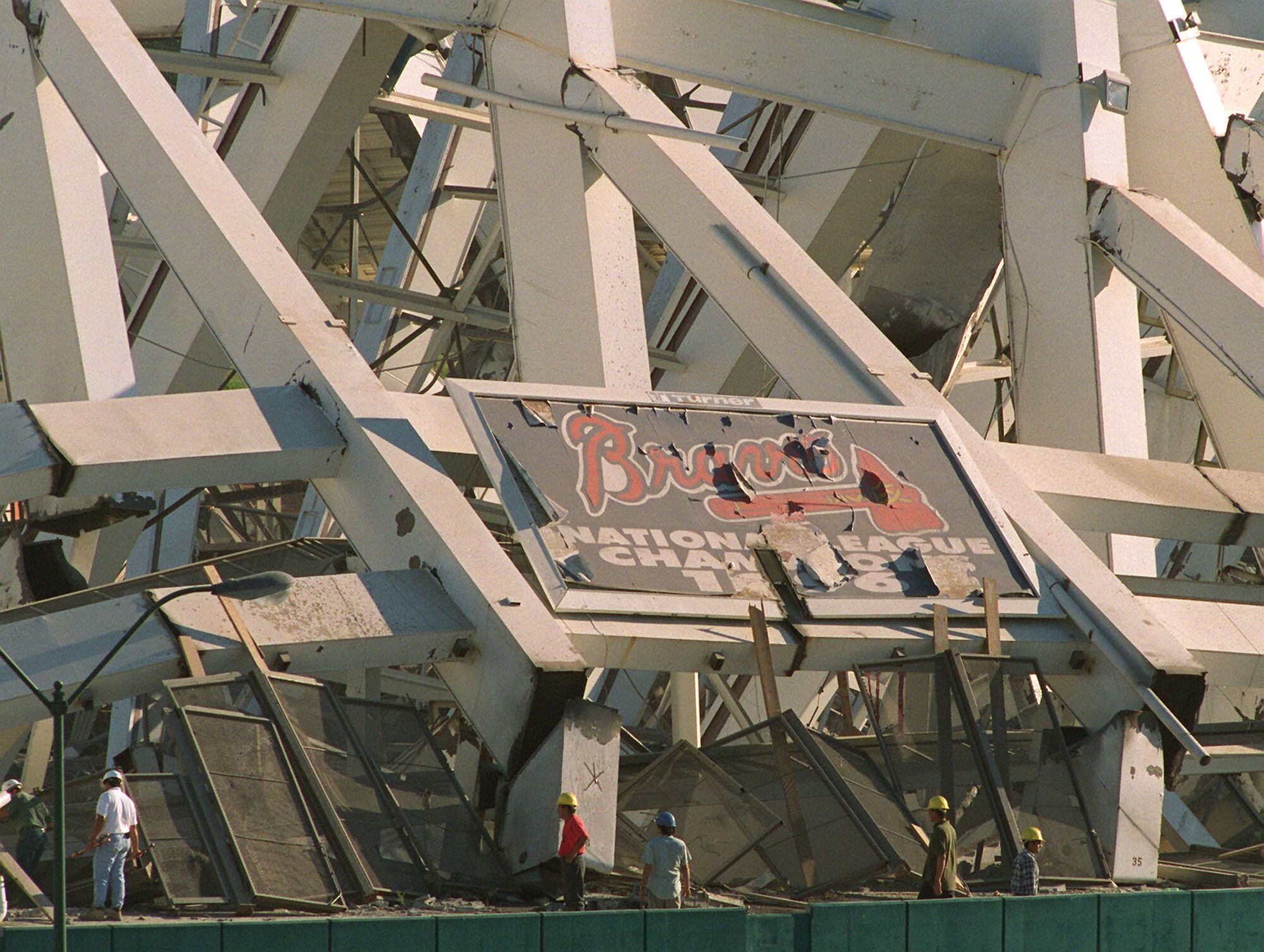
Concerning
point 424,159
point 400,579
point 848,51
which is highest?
point 424,159

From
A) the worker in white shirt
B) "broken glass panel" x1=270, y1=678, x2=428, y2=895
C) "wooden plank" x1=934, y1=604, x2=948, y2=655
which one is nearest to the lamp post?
the worker in white shirt

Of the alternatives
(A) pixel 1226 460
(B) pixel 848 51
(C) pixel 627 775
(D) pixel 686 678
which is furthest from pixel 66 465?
(A) pixel 1226 460

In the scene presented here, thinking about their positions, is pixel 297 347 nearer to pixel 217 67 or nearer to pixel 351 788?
pixel 351 788

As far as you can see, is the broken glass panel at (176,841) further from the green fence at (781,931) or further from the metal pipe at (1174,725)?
the metal pipe at (1174,725)

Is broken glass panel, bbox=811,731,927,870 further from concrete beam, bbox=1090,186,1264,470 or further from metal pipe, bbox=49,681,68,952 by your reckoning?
concrete beam, bbox=1090,186,1264,470

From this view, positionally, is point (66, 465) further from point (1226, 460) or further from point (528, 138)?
point (1226, 460)

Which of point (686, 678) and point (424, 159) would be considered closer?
point (686, 678)

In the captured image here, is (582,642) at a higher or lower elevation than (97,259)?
lower
